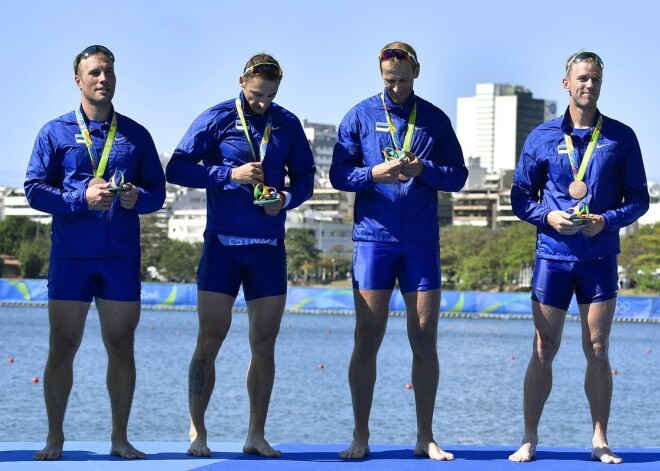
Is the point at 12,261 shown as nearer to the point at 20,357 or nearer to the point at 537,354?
the point at 20,357

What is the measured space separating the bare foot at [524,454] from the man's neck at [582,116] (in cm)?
221

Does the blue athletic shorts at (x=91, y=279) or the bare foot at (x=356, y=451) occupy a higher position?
the blue athletic shorts at (x=91, y=279)

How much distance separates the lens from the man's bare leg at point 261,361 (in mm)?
8656

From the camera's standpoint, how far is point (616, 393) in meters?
40.7

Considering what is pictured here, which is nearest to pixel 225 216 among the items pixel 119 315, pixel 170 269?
pixel 119 315

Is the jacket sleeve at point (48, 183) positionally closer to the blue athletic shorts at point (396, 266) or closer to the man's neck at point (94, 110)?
the man's neck at point (94, 110)

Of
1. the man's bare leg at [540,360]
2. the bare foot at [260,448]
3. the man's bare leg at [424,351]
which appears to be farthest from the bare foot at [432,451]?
the bare foot at [260,448]

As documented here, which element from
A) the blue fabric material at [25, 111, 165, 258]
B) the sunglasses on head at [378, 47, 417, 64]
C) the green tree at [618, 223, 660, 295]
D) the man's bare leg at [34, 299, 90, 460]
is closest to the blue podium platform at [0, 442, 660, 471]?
the man's bare leg at [34, 299, 90, 460]

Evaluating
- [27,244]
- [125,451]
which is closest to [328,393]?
[125,451]

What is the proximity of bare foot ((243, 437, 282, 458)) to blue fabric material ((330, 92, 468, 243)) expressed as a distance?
1.54m

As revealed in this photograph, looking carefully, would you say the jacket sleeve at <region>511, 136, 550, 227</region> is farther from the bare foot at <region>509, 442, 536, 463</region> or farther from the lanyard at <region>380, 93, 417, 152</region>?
the bare foot at <region>509, 442, 536, 463</region>

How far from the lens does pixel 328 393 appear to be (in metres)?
36.9

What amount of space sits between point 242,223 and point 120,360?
47.9 inches

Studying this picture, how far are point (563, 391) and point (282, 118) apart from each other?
103ft
